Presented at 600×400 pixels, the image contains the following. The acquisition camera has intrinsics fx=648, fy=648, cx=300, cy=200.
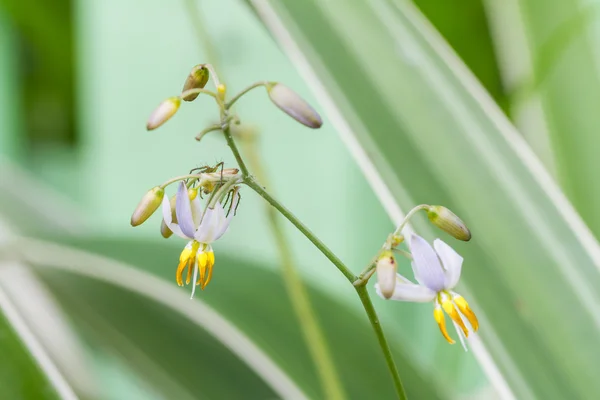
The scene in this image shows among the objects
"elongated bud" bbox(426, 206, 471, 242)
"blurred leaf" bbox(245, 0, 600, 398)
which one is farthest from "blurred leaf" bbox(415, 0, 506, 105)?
"elongated bud" bbox(426, 206, 471, 242)

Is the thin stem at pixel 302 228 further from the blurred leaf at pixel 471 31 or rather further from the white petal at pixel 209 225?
the blurred leaf at pixel 471 31

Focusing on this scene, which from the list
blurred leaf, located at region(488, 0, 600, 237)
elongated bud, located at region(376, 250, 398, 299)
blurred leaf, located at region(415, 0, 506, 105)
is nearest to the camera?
elongated bud, located at region(376, 250, 398, 299)

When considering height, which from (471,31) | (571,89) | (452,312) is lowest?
(452,312)

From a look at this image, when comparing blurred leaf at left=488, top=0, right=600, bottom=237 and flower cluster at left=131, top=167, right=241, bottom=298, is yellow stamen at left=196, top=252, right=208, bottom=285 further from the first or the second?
blurred leaf at left=488, top=0, right=600, bottom=237

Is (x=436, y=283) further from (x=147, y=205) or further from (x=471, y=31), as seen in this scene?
(x=471, y=31)

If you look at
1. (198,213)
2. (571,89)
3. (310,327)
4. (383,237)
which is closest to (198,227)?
(198,213)

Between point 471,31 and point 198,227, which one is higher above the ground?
point 471,31

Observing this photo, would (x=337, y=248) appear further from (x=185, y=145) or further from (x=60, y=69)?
(x=60, y=69)

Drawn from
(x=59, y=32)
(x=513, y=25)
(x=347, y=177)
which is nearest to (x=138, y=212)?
(x=513, y=25)
